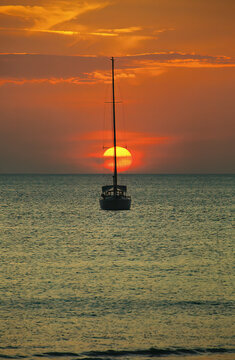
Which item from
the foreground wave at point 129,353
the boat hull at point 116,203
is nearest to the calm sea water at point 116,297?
the foreground wave at point 129,353

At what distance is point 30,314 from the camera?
2398 cm

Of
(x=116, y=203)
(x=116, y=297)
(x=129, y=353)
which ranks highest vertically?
(x=116, y=203)

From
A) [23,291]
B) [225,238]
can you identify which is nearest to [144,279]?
[23,291]

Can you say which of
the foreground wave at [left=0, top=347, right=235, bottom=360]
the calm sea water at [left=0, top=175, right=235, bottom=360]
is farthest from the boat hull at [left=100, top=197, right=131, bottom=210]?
the foreground wave at [left=0, top=347, right=235, bottom=360]

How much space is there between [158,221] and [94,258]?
3720cm

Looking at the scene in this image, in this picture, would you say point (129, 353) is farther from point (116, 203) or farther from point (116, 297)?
point (116, 203)

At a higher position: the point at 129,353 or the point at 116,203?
the point at 116,203

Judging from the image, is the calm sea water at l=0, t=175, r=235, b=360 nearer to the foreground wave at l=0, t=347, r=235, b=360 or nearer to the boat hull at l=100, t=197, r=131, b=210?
the foreground wave at l=0, t=347, r=235, b=360

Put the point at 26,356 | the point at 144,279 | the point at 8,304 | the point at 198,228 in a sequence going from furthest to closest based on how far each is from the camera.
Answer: the point at 198,228
the point at 144,279
the point at 8,304
the point at 26,356

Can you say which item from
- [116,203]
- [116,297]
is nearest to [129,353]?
[116,297]

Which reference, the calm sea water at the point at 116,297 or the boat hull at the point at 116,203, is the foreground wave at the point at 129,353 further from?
the boat hull at the point at 116,203

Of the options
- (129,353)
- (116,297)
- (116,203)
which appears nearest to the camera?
(129,353)

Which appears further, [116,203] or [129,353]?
[116,203]

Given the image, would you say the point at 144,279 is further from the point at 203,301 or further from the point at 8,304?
the point at 8,304
